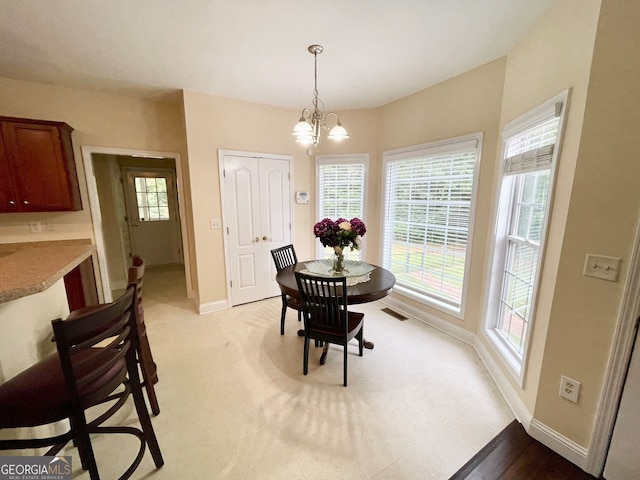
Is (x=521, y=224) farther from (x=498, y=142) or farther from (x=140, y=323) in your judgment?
(x=140, y=323)

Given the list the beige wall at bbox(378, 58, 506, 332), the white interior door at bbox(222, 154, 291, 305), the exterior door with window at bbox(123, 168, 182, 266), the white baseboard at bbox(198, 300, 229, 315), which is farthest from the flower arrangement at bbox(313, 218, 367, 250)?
the exterior door with window at bbox(123, 168, 182, 266)

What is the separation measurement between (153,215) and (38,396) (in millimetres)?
5054

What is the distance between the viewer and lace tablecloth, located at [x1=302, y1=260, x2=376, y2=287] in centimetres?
237

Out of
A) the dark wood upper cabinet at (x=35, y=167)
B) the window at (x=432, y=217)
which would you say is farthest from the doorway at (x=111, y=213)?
the window at (x=432, y=217)

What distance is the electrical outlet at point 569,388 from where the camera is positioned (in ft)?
4.70

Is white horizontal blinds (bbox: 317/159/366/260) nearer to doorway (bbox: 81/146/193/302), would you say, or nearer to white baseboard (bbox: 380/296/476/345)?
white baseboard (bbox: 380/296/476/345)

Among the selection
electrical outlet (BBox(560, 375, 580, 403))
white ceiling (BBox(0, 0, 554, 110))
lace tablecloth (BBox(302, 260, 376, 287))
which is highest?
white ceiling (BBox(0, 0, 554, 110))

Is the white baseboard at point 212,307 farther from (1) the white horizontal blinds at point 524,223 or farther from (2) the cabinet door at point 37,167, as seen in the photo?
(1) the white horizontal blinds at point 524,223

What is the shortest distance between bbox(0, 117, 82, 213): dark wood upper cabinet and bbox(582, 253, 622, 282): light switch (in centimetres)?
438

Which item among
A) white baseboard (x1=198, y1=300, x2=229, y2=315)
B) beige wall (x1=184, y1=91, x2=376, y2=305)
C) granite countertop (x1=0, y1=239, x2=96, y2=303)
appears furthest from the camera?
white baseboard (x1=198, y1=300, x2=229, y2=315)

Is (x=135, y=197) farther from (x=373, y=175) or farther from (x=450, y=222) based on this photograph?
(x=450, y=222)

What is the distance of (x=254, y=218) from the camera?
139 inches

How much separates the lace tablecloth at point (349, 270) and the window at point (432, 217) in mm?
824

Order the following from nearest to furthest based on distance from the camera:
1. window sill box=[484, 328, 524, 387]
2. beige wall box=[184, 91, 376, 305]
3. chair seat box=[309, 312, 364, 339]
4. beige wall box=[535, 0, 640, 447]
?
beige wall box=[535, 0, 640, 447]
window sill box=[484, 328, 524, 387]
chair seat box=[309, 312, 364, 339]
beige wall box=[184, 91, 376, 305]
